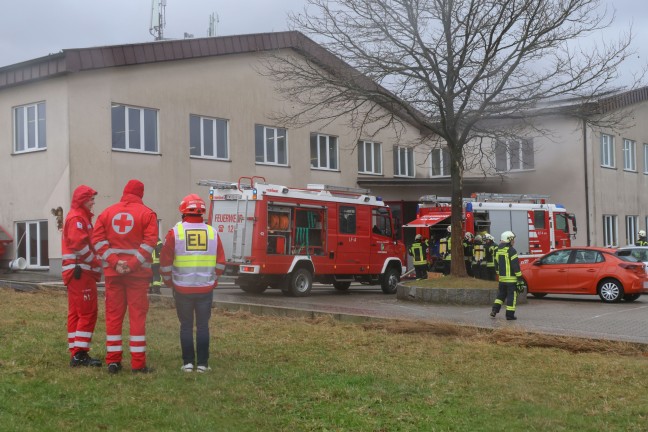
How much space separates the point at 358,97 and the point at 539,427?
43.6 ft

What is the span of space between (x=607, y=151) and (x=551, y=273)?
1757 centimetres

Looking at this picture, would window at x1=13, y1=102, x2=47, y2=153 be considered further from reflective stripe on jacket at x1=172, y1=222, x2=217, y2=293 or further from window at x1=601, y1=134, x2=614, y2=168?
window at x1=601, y1=134, x2=614, y2=168

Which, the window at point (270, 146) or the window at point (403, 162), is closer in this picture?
the window at point (270, 146)

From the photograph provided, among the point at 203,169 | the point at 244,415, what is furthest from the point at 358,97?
the point at 244,415

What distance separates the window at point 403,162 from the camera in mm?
34219

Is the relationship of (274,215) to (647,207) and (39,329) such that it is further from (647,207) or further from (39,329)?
(647,207)

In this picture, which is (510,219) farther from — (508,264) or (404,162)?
(508,264)

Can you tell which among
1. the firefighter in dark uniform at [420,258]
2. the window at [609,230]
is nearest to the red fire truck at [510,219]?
the firefighter in dark uniform at [420,258]

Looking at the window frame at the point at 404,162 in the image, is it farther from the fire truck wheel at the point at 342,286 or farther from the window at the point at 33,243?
the window at the point at 33,243

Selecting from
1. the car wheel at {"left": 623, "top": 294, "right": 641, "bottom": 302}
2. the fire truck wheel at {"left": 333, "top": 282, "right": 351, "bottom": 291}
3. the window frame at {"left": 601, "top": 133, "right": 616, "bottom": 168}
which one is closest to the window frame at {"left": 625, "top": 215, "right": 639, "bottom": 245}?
the window frame at {"left": 601, "top": 133, "right": 616, "bottom": 168}

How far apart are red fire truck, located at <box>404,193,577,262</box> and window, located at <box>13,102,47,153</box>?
38.1ft

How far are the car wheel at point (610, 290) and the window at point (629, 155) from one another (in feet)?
63.5

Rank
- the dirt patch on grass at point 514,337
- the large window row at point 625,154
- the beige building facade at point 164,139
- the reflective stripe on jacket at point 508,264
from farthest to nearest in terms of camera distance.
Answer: the large window row at point 625,154 → the beige building facade at point 164,139 → the reflective stripe on jacket at point 508,264 → the dirt patch on grass at point 514,337

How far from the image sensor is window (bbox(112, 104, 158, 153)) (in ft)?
76.3
